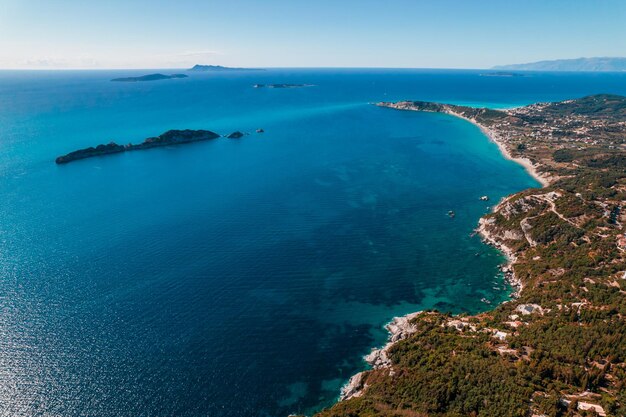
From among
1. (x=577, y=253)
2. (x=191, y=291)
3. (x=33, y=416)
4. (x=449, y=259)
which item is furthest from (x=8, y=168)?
(x=577, y=253)

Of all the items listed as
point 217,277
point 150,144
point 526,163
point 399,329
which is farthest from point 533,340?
point 150,144

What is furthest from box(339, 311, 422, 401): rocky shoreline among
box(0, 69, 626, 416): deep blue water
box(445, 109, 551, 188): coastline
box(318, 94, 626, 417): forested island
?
box(445, 109, 551, 188): coastline

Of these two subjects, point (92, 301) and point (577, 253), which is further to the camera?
point (577, 253)

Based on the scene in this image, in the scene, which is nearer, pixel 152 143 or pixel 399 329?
pixel 399 329

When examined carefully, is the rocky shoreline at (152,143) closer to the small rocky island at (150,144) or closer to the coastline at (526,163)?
the small rocky island at (150,144)

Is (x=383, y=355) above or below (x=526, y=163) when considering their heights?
below

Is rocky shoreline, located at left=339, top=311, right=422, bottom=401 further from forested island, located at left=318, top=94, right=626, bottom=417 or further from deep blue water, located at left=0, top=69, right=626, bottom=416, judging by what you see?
deep blue water, located at left=0, top=69, right=626, bottom=416

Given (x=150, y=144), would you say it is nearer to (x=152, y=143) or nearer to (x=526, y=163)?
(x=152, y=143)

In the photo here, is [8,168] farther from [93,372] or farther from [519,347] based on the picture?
[519,347]
